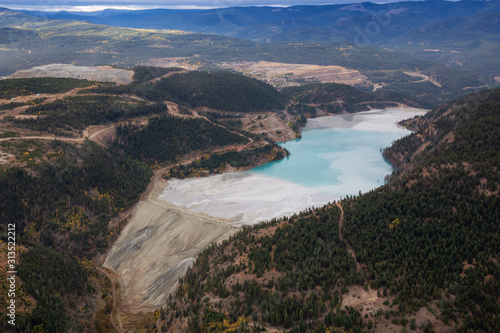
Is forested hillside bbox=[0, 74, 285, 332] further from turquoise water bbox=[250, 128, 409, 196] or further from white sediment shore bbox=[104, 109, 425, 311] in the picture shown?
turquoise water bbox=[250, 128, 409, 196]

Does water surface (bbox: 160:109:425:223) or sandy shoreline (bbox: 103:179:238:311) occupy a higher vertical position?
water surface (bbox: 160:109:425:223)

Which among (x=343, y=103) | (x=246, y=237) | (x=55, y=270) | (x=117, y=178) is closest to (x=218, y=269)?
(x=246, y=237)

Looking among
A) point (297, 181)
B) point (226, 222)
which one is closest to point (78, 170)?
point (226, 222)

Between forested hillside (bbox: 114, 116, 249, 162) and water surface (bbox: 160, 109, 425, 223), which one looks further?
forested hillside (bbox: 114, 116, 249, 162)

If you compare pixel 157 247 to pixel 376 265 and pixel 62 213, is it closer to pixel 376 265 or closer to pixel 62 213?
pixel 62 213

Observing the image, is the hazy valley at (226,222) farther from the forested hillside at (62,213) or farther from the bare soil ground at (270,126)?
the bare soil ground at (270,126)

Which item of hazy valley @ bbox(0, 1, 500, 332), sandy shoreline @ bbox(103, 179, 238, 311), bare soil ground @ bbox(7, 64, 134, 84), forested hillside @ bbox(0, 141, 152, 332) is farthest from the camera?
bare soil ground @ bbox(7, 64, 134, 84)

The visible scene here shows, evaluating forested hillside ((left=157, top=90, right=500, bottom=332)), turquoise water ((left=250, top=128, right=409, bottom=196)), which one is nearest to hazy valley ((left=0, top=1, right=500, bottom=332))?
forested hillside ((left=157, top=90, right=500, bottom=332))

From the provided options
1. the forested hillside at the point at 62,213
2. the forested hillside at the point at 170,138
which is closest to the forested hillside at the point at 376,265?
the forested hillside at the point at 62,213
